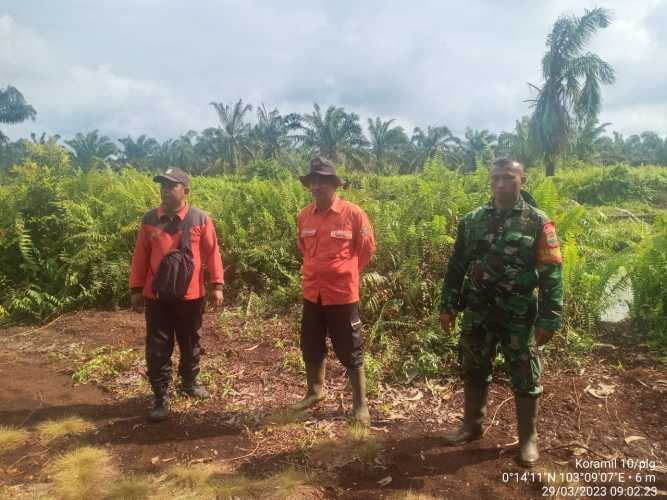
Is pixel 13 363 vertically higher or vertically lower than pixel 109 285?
lower

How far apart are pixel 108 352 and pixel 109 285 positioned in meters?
1.66

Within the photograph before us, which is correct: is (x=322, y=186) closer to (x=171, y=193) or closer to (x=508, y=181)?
(x=171, y=193)

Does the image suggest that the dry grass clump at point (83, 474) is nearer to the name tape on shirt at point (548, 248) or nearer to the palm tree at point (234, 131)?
the name tape on shirt at point (548, 248)

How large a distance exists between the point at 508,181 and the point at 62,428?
3632 millimetres

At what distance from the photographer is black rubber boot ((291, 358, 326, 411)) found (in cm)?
354

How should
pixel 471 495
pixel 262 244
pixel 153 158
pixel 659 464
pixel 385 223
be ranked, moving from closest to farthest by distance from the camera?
pixel 471 495, pixel 659 464, pixel 385 223, pixel 262 244, pixel 153 158

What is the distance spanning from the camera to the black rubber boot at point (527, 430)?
2.74 m

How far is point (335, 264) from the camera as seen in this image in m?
3.14

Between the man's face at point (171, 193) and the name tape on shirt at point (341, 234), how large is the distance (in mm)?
1196

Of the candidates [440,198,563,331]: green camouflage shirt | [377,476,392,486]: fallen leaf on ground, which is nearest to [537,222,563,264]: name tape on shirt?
[440,198,563,331]: green camouflage shirt

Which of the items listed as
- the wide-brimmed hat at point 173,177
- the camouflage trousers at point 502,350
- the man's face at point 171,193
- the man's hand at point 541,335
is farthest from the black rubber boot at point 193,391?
the man's hand at point 541,335

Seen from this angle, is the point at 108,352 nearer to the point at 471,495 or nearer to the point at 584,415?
the point at 471,495

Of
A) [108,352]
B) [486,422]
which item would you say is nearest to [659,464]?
[486,422]

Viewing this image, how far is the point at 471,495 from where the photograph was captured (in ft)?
8.29
